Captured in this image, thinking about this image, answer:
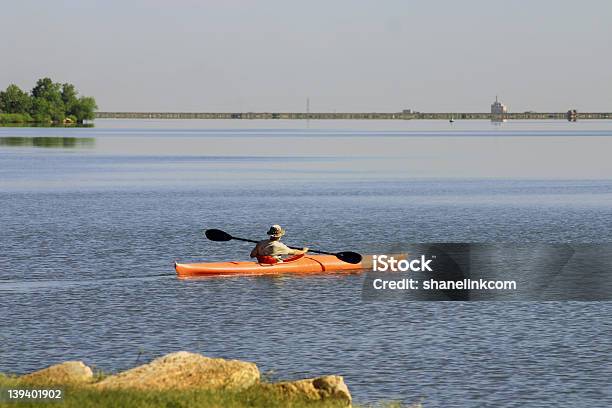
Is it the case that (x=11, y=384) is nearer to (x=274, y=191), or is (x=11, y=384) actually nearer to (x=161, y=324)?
(x=161, y=324)

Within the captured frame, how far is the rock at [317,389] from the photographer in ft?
64.2

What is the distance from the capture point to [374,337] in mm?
29234

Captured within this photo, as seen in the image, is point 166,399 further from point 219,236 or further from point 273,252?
point 219,236

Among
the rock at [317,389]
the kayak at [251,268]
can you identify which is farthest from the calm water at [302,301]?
the rock at [317,389]

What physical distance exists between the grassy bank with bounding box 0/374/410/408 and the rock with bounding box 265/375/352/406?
15cm

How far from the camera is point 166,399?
59.4 ft

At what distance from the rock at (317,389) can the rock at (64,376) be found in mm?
3232

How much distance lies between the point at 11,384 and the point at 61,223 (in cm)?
4258

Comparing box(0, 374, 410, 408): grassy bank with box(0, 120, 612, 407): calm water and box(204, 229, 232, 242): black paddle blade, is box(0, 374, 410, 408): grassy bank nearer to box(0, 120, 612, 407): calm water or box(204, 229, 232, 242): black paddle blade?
box(0, 120, 612, 407): calm water

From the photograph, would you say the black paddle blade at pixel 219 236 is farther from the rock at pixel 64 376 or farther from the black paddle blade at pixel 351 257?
the rock at pixel 64 376

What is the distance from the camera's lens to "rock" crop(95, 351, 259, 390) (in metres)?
19.5

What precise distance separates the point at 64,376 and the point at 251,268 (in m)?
19.9

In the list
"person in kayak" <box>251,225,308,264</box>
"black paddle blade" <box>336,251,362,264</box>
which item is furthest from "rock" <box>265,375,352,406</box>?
"black paddle blade" <box>336,251,362,264</box>

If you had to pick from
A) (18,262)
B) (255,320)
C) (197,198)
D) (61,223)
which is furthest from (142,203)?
(255,320)
